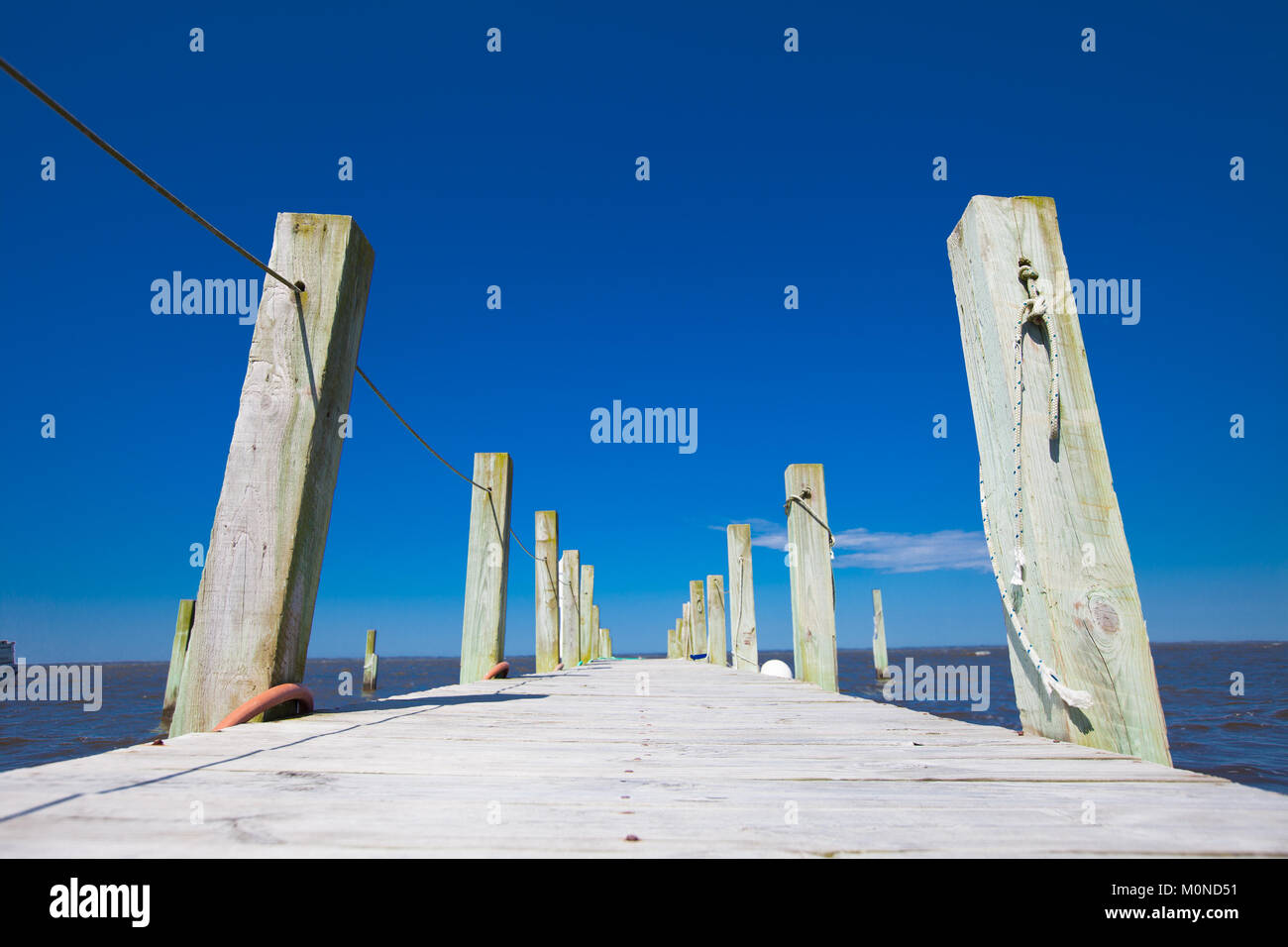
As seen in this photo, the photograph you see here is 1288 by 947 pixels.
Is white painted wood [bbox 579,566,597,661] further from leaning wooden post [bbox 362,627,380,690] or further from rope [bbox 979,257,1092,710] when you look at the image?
rope [bbox 979,257,1092,710]

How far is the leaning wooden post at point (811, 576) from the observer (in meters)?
5.49

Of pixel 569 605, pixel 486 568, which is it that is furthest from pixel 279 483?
pixel 569 605

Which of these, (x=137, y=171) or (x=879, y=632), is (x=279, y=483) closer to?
(x=137, y=171)

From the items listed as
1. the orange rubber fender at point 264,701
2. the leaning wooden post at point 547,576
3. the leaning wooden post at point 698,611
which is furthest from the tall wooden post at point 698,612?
the orange rubber fender at point 264,701

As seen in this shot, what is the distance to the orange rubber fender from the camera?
2443 millimetres

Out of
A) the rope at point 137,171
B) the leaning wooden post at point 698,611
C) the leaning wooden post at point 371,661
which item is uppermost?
the rope at point 137,171

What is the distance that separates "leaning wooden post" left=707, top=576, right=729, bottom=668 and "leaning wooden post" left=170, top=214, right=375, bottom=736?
460 inches

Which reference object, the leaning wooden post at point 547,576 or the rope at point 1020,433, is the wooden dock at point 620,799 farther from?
the leaning wooden post at point 547,576

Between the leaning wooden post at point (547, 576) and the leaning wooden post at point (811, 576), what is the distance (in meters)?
5.11

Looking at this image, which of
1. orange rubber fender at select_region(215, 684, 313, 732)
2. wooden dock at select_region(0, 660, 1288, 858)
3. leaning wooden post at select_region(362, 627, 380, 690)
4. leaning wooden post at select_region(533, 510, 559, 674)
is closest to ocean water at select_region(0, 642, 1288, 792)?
orange rubber fender at select_region(215, 684, 313, 732)

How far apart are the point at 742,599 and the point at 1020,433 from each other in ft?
23.8

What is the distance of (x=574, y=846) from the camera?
1103mm
